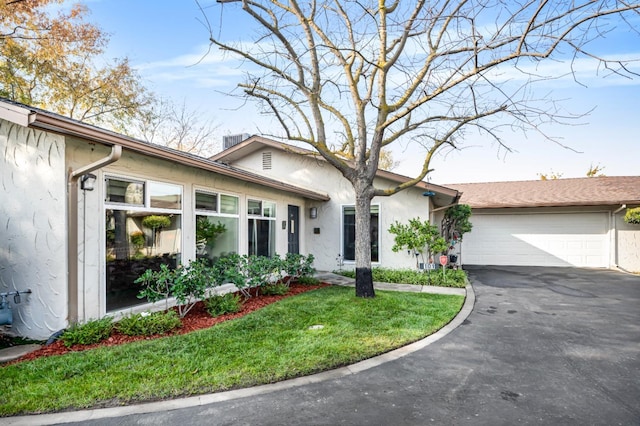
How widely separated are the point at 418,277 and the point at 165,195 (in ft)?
23.6

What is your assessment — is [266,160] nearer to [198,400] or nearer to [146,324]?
[146,324]

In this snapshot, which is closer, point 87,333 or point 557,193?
point 87,333

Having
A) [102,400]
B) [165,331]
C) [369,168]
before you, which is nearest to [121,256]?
[165,331]

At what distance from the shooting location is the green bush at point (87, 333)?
15.1 ft

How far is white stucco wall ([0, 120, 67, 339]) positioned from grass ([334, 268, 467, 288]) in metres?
7.75

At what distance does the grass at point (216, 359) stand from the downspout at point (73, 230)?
85 cm

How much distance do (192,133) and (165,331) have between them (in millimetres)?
19992

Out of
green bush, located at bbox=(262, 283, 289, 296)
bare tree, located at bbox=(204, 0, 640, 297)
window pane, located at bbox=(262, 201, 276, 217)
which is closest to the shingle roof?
bare tree, located at bbox=(204, 0, 640, 297)

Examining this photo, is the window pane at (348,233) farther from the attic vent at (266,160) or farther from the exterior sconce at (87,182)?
the exterior sconce at (87,182)

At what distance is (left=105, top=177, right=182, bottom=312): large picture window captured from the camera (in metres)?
5.49

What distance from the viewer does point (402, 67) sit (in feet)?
24.3

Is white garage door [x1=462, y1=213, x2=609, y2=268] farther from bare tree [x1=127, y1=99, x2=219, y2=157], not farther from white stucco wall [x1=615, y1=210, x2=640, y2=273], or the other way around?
bare tree [x1=127, y1=99, x2=219, y2=157]

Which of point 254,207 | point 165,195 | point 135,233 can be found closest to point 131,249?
point 135,233

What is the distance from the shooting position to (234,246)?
8.52m
